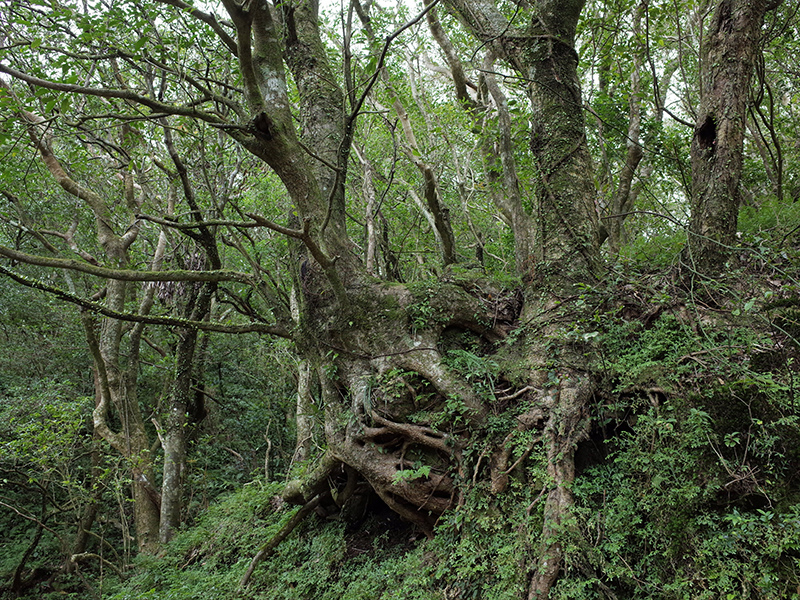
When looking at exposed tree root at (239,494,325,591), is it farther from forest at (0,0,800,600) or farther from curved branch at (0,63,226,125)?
curved branch at (0,63,226,125)

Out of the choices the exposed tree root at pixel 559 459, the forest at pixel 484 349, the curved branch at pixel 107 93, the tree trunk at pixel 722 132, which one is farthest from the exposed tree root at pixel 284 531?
the tree trunk at pixel 722 132

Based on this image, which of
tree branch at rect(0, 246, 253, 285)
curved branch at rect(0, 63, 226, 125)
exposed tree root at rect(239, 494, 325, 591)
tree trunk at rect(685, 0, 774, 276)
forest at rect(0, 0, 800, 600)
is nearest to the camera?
forest at rect(0, 0, 800, 600)

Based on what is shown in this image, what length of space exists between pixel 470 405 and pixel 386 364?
3.55 ft

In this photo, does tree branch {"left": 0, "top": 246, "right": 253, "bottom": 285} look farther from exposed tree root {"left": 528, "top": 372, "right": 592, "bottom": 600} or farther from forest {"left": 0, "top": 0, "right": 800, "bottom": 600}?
exposed tree root {"left": 528, "top": 372, "right": 592, "bottom": 600}

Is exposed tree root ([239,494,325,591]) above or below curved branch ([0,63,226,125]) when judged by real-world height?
→ below

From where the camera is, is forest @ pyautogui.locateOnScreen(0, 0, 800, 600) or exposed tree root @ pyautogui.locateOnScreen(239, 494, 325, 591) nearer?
forest @ pyautogui.locateOnScreen(0, 0, 800, 600)

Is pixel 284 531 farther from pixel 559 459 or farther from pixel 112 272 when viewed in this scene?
pixel 559 459

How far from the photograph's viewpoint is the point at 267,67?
18.0 feet

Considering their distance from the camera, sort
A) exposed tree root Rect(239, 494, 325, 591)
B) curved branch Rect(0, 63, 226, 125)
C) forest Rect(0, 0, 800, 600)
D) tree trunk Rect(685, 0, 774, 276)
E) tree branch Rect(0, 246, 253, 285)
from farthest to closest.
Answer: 1. exposed tree root Rect(239, 494, 325, 591)
2. tree branch Rect(0, 246, 253, 285)
3. tree trunk Rect(685, 0, 774, 276)
4. curved branch Rect(0, 63, 226, 125)
5. forest Rect(0, 0, 800, 600)

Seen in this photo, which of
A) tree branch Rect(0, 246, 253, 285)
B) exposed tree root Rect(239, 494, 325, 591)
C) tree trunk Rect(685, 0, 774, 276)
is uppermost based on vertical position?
tree trunk Rect(685, 0, 774, 276)

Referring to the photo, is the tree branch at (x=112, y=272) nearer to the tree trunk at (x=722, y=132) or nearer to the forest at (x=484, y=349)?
the forest at (x=484, y=349)

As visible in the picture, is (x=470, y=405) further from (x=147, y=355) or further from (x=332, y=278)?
(x=147, y=355)

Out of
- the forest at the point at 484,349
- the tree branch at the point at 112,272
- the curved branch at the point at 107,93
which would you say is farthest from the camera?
the tree branch at the point at 112,272

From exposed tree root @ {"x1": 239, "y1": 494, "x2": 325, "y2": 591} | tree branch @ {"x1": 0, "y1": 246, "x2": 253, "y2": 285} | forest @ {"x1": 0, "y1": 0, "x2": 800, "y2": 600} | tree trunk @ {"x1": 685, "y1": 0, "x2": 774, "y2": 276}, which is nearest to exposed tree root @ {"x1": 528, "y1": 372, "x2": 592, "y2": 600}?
forest @ {"x1": 0, "y1": 0, "x2": 800, "y2": 600}
